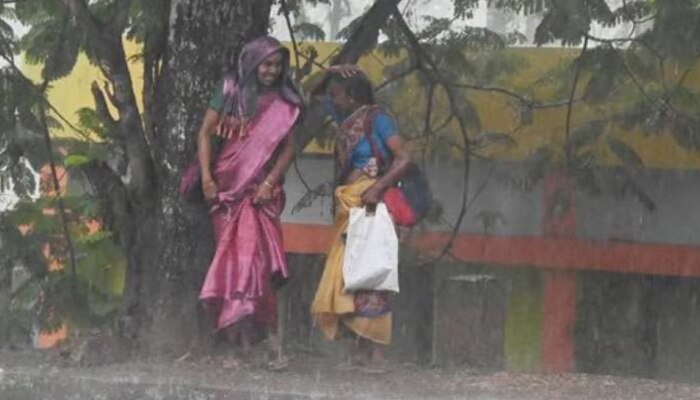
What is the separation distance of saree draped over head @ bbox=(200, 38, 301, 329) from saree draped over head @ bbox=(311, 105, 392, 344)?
10.0 inches

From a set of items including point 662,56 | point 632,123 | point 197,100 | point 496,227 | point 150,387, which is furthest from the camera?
point 496,227

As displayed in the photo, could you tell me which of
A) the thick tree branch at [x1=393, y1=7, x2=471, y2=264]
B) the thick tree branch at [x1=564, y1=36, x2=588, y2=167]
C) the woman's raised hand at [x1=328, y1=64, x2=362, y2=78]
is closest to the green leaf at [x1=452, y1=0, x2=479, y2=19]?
the thick tree branch at [x1=393, y1=7, x2=471, y2=264]

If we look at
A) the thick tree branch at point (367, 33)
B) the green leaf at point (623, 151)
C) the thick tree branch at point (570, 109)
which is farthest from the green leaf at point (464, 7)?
the green leaf at point (623, 151)

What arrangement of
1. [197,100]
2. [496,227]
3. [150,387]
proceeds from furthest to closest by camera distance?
[496,227] → [197,100] → [150,387]

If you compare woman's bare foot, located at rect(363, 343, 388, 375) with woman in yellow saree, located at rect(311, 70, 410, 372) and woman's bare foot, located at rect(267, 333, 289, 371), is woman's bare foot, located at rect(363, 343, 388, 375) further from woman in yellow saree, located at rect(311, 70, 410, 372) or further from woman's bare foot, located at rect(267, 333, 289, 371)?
woman's bare foot, located at rect(267, 333, 289, 371)

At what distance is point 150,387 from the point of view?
20.3 feet

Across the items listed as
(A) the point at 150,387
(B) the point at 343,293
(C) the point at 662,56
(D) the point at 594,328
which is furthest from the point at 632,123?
(A) the point at 150,387

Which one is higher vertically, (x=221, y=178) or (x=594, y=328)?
(x=221, y=178)

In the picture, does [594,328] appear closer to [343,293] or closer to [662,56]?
[662,56]

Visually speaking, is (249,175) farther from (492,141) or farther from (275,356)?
(492,141)

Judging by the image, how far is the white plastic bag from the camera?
6328mm

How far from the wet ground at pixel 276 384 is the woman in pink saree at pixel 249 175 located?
0.33 meters

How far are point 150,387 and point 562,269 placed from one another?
17.3 ft

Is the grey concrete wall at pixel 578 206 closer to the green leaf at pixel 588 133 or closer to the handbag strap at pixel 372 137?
the green leaf at pixel 588 133
